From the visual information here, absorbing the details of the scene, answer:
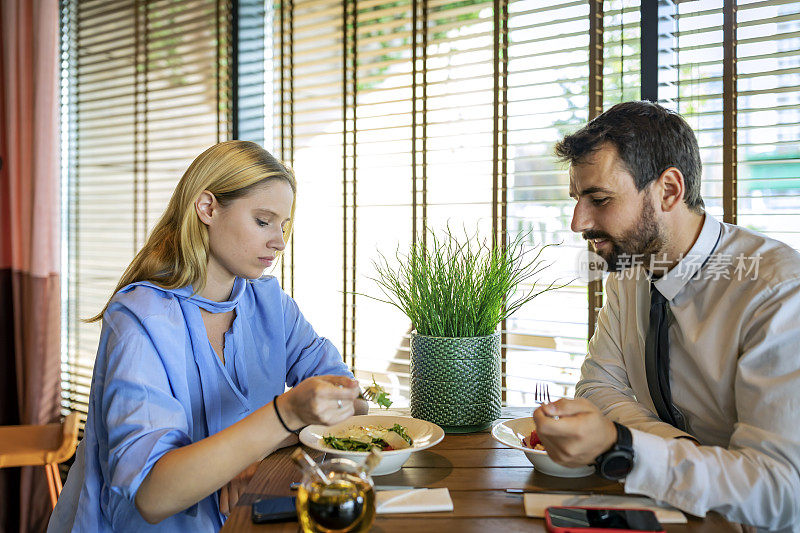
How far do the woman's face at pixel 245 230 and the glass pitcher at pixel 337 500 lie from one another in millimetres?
768

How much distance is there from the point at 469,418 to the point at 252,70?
7.10 ft

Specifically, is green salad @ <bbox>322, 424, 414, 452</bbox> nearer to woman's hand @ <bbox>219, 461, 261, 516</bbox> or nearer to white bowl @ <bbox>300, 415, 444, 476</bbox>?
white bowl @ <bbox>300, 415, 444, 476</bbox>

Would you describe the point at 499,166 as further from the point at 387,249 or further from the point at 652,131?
the point at 652,131

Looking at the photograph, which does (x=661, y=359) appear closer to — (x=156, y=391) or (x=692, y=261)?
(x=692, y=261)

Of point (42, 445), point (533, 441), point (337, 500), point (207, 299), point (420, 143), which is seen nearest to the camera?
point (337, 500)

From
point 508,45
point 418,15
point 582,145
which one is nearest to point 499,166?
point 508,45

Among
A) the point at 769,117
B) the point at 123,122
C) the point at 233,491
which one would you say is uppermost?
the point at 123,122

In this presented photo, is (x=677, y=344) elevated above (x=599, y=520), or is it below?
above

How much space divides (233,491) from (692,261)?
3.94 ft

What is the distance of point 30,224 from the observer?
347 cm

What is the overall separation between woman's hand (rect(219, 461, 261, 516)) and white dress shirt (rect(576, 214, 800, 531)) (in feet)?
2.76

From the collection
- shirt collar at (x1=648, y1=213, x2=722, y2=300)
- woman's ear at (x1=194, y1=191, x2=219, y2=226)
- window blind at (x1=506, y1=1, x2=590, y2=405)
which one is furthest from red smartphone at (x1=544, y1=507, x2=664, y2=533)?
window blind at (x1=506, y1=1, x2=590, y2=405)

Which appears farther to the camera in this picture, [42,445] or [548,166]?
[42,445]

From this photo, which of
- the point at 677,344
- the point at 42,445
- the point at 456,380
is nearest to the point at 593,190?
the point at 677,344
